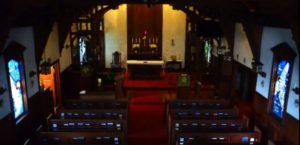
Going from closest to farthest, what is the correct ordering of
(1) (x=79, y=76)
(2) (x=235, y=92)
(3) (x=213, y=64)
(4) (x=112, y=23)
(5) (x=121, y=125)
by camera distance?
(5) (x=121, y=125), (2) (x=235, y=92), (1) (x=79, y=76), (3) (x=213, y=64), (4) (x=112, y=23)

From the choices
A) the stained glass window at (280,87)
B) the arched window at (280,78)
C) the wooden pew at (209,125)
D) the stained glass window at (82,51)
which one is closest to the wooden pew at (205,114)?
the wooden pew at (209,125)

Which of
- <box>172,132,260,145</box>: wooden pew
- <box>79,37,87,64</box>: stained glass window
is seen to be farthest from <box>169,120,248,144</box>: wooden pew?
<box>79,37,87,64</box>: stained glass window

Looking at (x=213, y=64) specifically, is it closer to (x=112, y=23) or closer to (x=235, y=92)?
(x=235, y=92)

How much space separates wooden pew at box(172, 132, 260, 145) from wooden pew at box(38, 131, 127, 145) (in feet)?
5.22

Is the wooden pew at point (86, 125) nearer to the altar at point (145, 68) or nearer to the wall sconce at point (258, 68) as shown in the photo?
the wall sconce at point (258, 68)

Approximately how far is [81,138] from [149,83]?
25.5ft

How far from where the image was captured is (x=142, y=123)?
34.0 ft

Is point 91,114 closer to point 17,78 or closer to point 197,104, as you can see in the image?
point 17,78

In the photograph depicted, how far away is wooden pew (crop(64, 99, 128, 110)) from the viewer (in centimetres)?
990

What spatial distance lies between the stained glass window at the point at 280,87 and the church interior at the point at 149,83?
0.03m

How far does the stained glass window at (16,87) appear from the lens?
752 cm

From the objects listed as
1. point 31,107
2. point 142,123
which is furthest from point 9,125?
point 142,123

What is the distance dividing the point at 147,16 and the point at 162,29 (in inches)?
46.8

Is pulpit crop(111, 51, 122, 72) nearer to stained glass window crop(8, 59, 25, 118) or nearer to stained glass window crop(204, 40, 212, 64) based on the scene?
stained glass window crop(204, 40, 212, 64)
